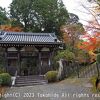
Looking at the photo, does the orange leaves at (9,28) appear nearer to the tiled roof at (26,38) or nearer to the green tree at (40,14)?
the green tree at (40,14)

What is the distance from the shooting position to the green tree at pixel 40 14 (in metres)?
31.6

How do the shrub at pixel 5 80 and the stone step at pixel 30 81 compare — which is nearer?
the shrub at pixel 5 80

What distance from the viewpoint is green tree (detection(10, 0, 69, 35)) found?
104 ft

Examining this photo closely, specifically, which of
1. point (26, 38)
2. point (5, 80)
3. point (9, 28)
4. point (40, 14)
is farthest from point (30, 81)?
point (40, 14)

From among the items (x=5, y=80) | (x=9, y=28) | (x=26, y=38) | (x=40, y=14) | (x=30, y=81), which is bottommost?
(x=30, y=81)

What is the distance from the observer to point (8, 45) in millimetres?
19797

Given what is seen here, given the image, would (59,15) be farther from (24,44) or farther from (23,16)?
(24,44)

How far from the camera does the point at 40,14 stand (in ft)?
107

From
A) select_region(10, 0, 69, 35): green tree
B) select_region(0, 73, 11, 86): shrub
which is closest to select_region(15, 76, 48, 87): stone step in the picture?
select_region(0, 73, 11, 86): shrub

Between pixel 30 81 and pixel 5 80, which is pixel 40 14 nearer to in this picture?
pixel 30 81

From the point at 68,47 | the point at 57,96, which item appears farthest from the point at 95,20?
the point at 68,47

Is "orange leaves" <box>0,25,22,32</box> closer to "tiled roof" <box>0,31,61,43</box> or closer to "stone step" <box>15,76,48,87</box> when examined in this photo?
"tiled roof" <box>0,31,61,43</box>

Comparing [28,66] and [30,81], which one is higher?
[28,66]

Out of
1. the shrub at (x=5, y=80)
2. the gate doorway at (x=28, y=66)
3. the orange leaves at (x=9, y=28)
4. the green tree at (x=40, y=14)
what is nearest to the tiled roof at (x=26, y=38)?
the gate doorway at (x=28, y=66)
